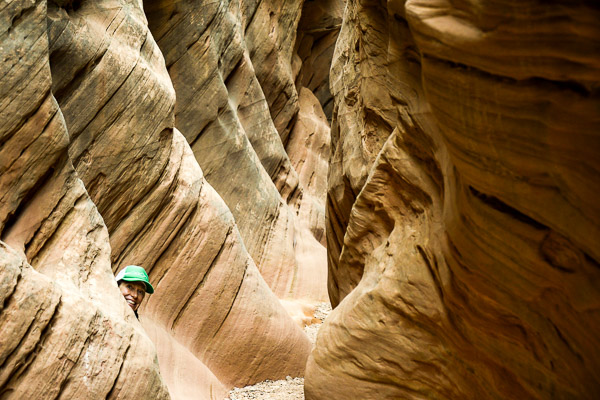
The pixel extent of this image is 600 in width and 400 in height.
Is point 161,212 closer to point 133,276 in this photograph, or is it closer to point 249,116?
point 133,276

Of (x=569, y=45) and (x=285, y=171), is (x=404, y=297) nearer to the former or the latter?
(x=569, y=45)

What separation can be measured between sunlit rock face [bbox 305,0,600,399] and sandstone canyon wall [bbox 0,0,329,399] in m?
2.18

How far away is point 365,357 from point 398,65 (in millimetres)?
2417

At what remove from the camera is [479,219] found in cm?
339

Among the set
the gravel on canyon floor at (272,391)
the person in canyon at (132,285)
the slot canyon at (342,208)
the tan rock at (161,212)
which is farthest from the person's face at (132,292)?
the gravel on canyon floor at (272,391)

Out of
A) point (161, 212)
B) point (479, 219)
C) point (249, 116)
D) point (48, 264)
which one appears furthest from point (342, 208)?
point (249, 116)

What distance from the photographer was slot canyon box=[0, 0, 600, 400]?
2826 millimetres

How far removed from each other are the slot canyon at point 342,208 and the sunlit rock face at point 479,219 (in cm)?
1

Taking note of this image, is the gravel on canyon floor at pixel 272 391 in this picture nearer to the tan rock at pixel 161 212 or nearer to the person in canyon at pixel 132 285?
the tan rock at pixel 161 212

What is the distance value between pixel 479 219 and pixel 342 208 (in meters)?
4.25

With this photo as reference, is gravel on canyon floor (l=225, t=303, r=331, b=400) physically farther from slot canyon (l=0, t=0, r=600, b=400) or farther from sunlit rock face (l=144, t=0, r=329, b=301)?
sunlit rock face (l=144, t=0, r=329, b=301)

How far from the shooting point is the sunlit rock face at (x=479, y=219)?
8.59ft

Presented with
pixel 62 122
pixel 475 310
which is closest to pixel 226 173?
pixel 62 122

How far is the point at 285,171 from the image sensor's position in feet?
50.4
